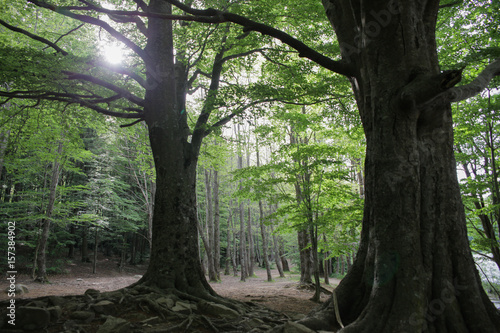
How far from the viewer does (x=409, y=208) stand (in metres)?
2.61

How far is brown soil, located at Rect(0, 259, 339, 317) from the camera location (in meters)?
7.20

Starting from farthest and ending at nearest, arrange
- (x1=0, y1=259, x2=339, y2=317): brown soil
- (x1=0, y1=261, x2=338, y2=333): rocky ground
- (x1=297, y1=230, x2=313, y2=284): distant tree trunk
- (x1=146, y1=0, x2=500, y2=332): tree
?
(x1=297, y1=230, x2=313, y2=284): distant tree trunk, (x1=0, y1=259, x2=339, y2=317): brown soil, (x1=0, y1=261, x2=338, y2=333): rocky ground, (x1=146, y1=0, x2=500, y2=332): tree

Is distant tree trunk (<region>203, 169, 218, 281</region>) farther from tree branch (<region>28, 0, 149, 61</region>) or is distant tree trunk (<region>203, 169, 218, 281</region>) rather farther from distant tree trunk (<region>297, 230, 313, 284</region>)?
tree branch (<region>28, 0, 149, 61</region>)

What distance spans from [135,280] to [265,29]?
15856 mm

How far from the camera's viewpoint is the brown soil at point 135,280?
7199mm

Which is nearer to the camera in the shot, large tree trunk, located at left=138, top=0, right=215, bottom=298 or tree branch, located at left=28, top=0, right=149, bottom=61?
tree branch, located at left=28, top=0, right=149, bottom=61

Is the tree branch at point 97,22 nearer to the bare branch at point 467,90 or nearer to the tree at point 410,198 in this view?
the tree at point 410,198

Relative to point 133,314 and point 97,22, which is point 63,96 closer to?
point 97,22

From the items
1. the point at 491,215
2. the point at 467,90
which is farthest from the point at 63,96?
the point at 491,215

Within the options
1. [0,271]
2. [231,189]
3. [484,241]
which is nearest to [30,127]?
[0,271]

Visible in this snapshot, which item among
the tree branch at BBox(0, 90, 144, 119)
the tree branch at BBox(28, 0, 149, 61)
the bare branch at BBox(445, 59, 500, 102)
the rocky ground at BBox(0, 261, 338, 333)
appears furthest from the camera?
the tree branch at BBox(0, 90, 144, 119)

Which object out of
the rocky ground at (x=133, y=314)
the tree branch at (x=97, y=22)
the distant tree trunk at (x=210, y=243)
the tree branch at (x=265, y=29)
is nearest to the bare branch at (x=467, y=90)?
the tree branch at (x=265, y=29)

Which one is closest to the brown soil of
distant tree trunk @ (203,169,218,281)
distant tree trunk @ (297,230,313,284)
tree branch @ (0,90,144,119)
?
distant tree trunk @ (297,230,313,284)

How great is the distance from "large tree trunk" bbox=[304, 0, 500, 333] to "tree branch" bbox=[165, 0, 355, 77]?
0.49 meters
